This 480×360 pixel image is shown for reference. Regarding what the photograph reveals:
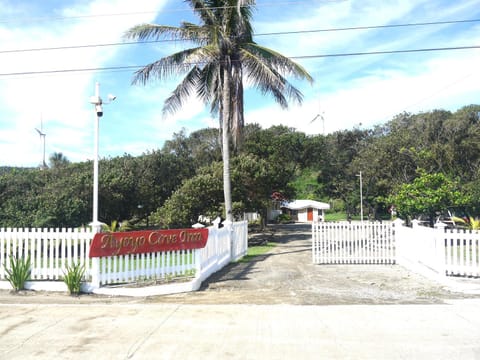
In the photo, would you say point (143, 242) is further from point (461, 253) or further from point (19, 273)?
point (461, 253)

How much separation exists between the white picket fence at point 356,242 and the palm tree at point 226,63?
3856 mm

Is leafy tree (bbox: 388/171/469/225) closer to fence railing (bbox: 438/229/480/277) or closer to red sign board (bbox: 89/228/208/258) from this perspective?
fence railing (bbox: 438/229/480/277)

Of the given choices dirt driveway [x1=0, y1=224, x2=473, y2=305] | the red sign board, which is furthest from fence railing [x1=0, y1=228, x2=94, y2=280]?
dirt driveway [x1=0, y1=224, x2=473, y2=305]

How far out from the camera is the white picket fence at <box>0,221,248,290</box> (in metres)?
9.80

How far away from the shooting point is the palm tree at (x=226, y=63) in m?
16.4

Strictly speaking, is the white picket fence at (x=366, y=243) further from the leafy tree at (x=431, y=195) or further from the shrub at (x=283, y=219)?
the shrub at (x=283, y=219)

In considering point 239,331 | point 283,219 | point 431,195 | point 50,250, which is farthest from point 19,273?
point 283,219

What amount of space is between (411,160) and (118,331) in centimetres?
3251

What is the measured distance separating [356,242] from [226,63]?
27.5 feet

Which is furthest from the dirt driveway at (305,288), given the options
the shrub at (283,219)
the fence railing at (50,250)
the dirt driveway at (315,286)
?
the shrub at (283,219)

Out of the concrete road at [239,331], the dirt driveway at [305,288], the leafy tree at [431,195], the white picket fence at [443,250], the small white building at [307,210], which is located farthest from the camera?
the small white building at [307,210]

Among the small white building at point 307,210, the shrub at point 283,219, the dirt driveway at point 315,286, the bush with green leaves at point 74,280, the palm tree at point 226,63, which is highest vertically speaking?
the palm tree at point 226,63

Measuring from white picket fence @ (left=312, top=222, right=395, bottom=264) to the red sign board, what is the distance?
4.98 metres

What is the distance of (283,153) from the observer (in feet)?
128
